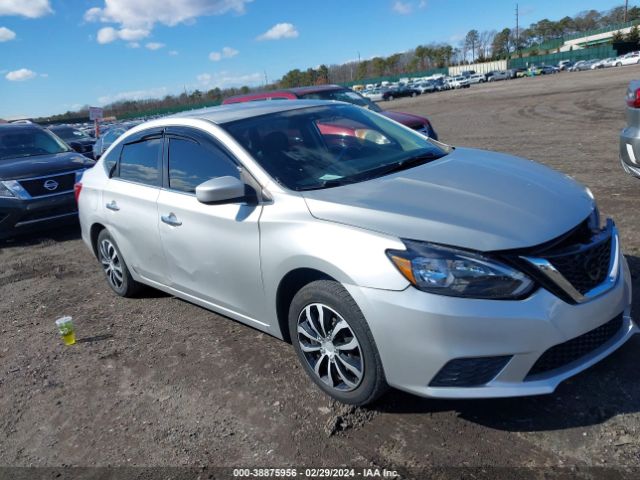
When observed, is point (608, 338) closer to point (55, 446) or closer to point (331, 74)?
point (55, 446)

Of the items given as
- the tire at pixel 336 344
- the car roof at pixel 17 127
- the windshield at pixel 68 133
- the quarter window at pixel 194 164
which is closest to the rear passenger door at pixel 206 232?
the quarter window at pixel 194 164

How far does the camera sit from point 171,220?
4.02 metres

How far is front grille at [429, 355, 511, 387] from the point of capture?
8.39 feet

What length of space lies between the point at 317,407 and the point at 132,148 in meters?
2.97

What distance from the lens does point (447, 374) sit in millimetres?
2602

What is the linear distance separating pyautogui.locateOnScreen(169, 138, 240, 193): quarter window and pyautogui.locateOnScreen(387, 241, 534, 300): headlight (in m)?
1.49

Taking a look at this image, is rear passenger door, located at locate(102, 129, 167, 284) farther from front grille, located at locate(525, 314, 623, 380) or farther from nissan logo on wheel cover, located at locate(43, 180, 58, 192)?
nissan logo on wheel cover, located at locate(43, 180, 58, 192)

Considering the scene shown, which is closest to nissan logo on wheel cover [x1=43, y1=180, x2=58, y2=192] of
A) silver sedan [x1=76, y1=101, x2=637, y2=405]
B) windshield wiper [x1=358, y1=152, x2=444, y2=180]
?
silver sedan [x1=76, y1=101, x2=637, y2=405]

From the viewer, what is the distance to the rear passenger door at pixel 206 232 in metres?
3.44

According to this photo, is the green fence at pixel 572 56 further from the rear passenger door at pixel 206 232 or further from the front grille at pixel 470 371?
the front grille at pixel 470 371

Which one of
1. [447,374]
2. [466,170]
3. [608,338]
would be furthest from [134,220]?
[608,338]

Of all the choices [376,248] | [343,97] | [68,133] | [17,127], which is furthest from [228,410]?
[68,133]

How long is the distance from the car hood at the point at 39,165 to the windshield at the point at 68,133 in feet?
34.9

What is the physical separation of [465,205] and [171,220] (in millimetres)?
2195
